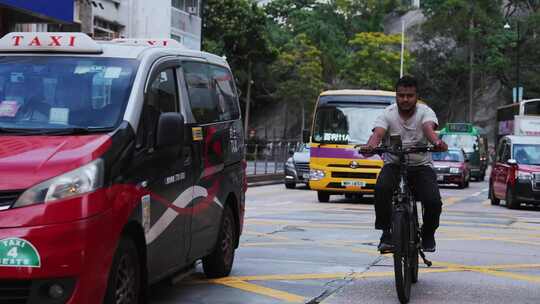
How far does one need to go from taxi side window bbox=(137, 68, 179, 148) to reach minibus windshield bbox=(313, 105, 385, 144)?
14168 millimetres

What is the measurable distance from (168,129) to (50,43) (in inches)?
49.6

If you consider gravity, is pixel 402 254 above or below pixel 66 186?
below

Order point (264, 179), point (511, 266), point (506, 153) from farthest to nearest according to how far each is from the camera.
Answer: point (264, 179)
point (506, 153)
point (511, 266)

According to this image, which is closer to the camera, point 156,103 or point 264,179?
point 156,103

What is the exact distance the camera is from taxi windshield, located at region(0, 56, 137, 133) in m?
6.36

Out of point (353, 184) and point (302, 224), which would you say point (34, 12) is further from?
point (353, 184)

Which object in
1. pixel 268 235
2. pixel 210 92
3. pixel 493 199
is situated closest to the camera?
pixel 210 92

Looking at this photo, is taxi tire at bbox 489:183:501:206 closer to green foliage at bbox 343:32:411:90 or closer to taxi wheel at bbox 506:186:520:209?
taxi wheel at bbox 506:186:520:209

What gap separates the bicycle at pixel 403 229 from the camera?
7484 millimetres

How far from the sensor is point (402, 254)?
7.50 metres

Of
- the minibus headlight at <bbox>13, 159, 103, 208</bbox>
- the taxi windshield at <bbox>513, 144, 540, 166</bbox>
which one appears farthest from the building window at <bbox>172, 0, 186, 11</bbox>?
the minibus headlight at <bbox>13, 159, 103, 208</bbox>

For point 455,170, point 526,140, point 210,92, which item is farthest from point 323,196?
point 210,92

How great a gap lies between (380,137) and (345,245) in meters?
4.09

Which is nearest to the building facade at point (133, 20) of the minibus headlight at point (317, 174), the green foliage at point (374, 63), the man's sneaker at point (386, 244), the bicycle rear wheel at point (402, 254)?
the minibus headlight at point (317, 174)
